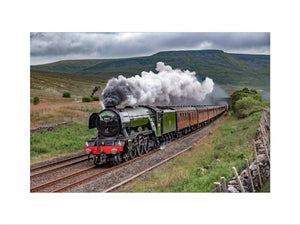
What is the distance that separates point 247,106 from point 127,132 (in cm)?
638

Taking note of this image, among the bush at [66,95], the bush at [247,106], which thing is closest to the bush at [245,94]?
the bush at [247,106]

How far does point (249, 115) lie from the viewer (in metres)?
17.6

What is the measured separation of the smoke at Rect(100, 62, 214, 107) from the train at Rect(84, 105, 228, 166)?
515 mm

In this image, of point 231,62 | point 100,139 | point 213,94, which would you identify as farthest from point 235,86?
point 100,139

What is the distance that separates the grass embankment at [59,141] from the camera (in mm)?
14805

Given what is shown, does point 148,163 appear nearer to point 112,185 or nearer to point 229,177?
point 112,185

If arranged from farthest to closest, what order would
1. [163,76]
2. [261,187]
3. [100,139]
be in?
[163,76] < [100,139] < [261,187]

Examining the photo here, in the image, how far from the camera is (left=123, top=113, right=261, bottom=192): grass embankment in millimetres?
10070

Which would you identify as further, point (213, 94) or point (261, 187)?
point (213, 94)

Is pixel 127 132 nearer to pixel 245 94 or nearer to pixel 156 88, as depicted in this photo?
pixel 156 88

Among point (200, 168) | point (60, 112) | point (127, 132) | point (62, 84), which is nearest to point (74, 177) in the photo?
point (127, 132)

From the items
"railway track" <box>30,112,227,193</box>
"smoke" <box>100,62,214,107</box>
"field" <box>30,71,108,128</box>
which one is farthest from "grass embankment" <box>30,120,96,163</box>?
"smoke" <box>100,62,214,107</box>

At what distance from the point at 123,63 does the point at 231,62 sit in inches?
175

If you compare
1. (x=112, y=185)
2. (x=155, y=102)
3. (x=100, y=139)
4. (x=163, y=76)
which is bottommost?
(x=112, y=185)
